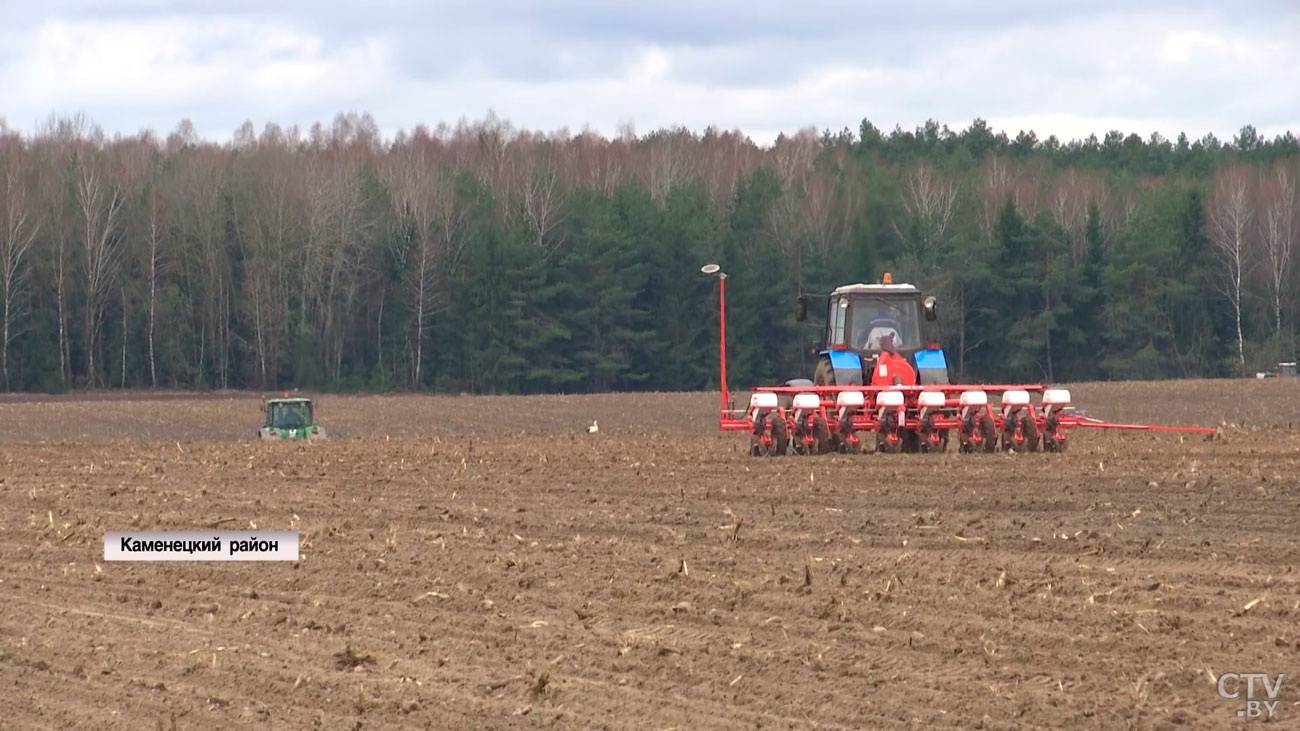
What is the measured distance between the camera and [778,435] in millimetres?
17219

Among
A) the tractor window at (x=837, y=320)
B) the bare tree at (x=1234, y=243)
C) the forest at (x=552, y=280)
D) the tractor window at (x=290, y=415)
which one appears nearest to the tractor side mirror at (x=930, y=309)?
the tractor window at (x=837, y=320)

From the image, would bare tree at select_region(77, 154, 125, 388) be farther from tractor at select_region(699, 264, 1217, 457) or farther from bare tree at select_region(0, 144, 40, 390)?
tractor at select_region(699, 264, 1217, 457)

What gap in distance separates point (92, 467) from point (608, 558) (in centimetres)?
943

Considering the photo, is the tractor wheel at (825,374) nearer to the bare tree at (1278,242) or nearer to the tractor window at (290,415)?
the tractor window at (290,415)

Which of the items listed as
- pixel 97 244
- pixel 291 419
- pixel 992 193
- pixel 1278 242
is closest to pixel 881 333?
pixel 291 419

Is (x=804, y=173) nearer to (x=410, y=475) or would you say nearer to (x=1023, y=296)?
(x=1023, y=296)

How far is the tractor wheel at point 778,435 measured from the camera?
17188 mm

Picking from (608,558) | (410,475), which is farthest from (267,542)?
(410,475)

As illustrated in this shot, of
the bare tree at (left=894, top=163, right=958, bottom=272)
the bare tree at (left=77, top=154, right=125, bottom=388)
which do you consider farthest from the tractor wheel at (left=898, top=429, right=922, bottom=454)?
the bare tree at (left=77, top=154, right=125, bottom=388)

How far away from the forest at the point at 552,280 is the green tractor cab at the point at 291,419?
1251 inches

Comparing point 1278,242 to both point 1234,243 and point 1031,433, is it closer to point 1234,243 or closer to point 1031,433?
point 1234,243

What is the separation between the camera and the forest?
6006 centimetres

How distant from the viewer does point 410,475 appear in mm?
16328

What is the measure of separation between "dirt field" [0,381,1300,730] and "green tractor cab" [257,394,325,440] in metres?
9.50
